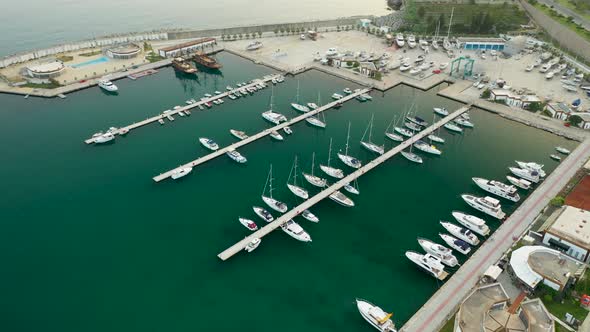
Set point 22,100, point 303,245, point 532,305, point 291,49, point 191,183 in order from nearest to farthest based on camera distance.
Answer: point 532,305 → point 303,245 → point 191,183 → point 22,100 → point 291,49

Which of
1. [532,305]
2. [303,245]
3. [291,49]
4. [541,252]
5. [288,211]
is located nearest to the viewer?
[532,305]

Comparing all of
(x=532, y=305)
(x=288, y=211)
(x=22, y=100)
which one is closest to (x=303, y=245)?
(x=288, y=211)

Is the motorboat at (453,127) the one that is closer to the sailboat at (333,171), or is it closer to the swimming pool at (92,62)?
the sailboat at (333,171)

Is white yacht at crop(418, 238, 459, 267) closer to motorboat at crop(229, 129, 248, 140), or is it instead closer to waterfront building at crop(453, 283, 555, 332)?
waterfront building at crop(453, 283, 555, 332)

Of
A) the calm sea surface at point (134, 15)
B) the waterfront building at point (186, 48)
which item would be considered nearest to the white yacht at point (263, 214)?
the waterfront building at point (186, 48)

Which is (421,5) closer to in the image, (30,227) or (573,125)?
(573,125)

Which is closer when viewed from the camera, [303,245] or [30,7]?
[303,245]

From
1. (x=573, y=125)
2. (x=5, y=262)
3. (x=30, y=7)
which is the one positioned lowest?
(x=5, y=262)
